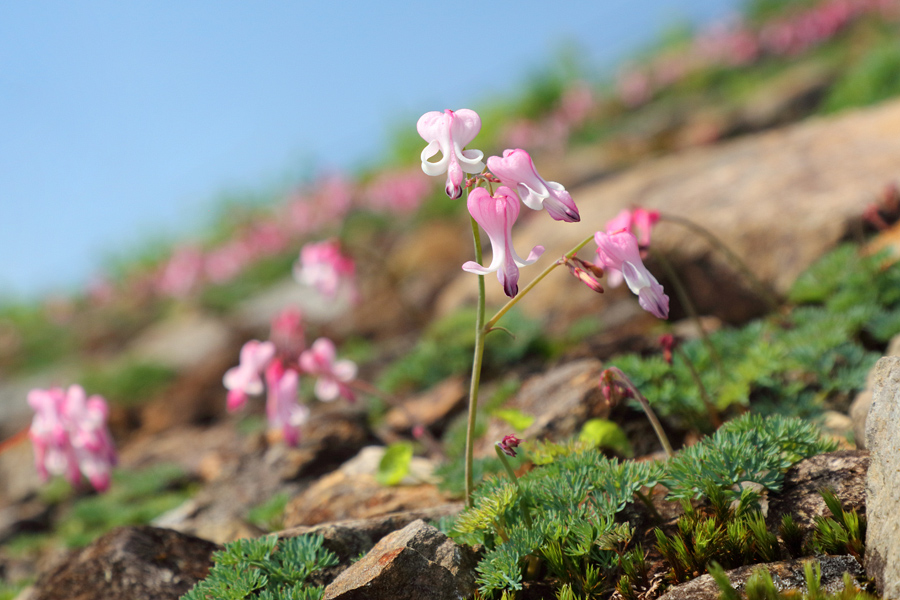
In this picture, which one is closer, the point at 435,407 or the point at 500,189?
the point at 500,189

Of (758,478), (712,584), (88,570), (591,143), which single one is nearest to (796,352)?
(758,478)

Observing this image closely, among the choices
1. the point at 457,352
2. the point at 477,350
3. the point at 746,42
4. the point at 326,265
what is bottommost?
the point at 477,350

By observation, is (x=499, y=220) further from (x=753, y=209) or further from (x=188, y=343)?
(x=188, y=343)

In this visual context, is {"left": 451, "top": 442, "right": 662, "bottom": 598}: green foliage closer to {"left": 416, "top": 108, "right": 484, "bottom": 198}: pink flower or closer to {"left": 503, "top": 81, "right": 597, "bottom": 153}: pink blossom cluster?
{"left": 416, "top": 108, "right": 484, "bottom": 198}: pink flower

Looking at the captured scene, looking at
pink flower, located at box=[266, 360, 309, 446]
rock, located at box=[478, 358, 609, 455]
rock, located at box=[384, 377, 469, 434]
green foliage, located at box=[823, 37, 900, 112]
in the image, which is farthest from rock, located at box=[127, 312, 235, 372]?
green foliage, located at box=[823, 37, 900, 112]

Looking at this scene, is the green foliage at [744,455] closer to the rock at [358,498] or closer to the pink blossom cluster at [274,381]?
the rock at [358,498]

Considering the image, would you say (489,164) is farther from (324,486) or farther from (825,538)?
(324,486)

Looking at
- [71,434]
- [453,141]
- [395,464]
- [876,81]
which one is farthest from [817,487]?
[876,81]
